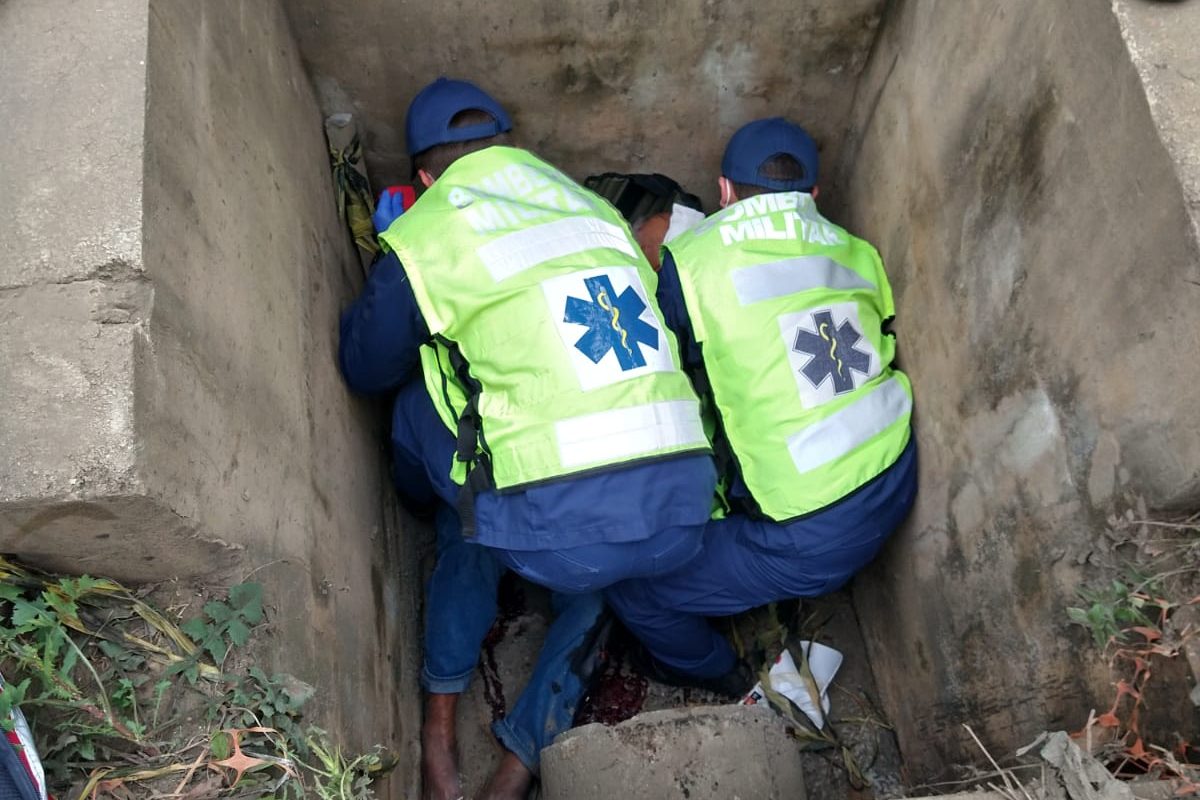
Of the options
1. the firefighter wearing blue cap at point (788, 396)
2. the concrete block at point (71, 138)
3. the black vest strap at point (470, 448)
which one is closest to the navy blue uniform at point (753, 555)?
the firefighter wearing blue cap at point (788, 396)

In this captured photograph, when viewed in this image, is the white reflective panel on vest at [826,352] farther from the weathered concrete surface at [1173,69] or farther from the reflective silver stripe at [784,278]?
the weathered concrete surface at [1173,69]

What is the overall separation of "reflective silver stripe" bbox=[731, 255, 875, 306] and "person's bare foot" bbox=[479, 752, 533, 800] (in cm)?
146

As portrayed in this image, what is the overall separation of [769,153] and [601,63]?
23.3 inches

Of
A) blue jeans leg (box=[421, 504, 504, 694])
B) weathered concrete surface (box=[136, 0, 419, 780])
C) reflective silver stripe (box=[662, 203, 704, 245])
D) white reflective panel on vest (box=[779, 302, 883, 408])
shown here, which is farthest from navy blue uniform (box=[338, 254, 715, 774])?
reflective silver stripe (box=[662, 203, 704, 245])

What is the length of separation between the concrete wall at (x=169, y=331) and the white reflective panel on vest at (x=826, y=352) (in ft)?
3.90

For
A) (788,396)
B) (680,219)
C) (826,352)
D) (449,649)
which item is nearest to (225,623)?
(449,649)

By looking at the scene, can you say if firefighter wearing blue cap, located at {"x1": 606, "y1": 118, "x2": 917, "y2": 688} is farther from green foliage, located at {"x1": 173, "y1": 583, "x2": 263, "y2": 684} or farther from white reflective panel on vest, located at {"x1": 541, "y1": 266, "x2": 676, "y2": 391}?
green foliage, located at {"x1": 173, "y1": 583, "x2": 263, "y2": 684}

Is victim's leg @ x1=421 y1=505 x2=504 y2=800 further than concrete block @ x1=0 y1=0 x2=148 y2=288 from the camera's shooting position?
Yes

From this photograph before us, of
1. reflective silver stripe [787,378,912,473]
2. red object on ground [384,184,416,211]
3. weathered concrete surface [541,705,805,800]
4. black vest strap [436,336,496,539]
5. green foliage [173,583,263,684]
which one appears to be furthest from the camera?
red object on ground [384,184,416,211]

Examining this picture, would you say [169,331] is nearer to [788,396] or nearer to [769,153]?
[788,396]

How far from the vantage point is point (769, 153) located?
8.86ft

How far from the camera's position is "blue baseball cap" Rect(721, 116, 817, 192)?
2691 millimetres

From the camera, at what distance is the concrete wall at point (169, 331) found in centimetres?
144

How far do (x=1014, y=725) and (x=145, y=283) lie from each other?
2.01 m
